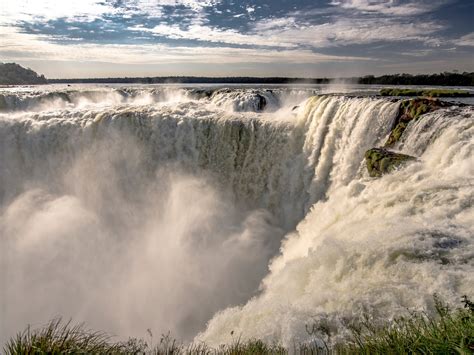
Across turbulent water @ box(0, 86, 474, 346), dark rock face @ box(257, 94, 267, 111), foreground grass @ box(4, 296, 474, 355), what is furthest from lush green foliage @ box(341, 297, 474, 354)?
dark rock face @ box(257, 94, 267, 111)

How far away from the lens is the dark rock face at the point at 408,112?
407 inches

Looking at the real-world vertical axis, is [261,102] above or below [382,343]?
above

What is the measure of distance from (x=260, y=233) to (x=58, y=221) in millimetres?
8115

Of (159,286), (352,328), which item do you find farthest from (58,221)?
(352,328)

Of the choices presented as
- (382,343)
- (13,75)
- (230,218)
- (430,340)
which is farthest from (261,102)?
(13,75)

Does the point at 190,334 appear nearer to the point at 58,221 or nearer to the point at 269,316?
the point at 269,316

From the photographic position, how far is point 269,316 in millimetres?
5324

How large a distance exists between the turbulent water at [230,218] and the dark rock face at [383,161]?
1.26 ft

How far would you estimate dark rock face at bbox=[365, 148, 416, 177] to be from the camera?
8.94m

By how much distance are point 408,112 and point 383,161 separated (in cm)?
245

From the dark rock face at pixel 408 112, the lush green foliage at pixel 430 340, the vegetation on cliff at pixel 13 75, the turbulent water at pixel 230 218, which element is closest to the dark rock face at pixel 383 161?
the turbulent water at pixel 230 218

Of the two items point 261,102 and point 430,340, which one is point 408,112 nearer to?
point 430,340

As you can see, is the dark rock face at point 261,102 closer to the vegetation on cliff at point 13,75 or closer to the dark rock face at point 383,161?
the dark rock face at point 383,161

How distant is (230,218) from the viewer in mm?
14531
